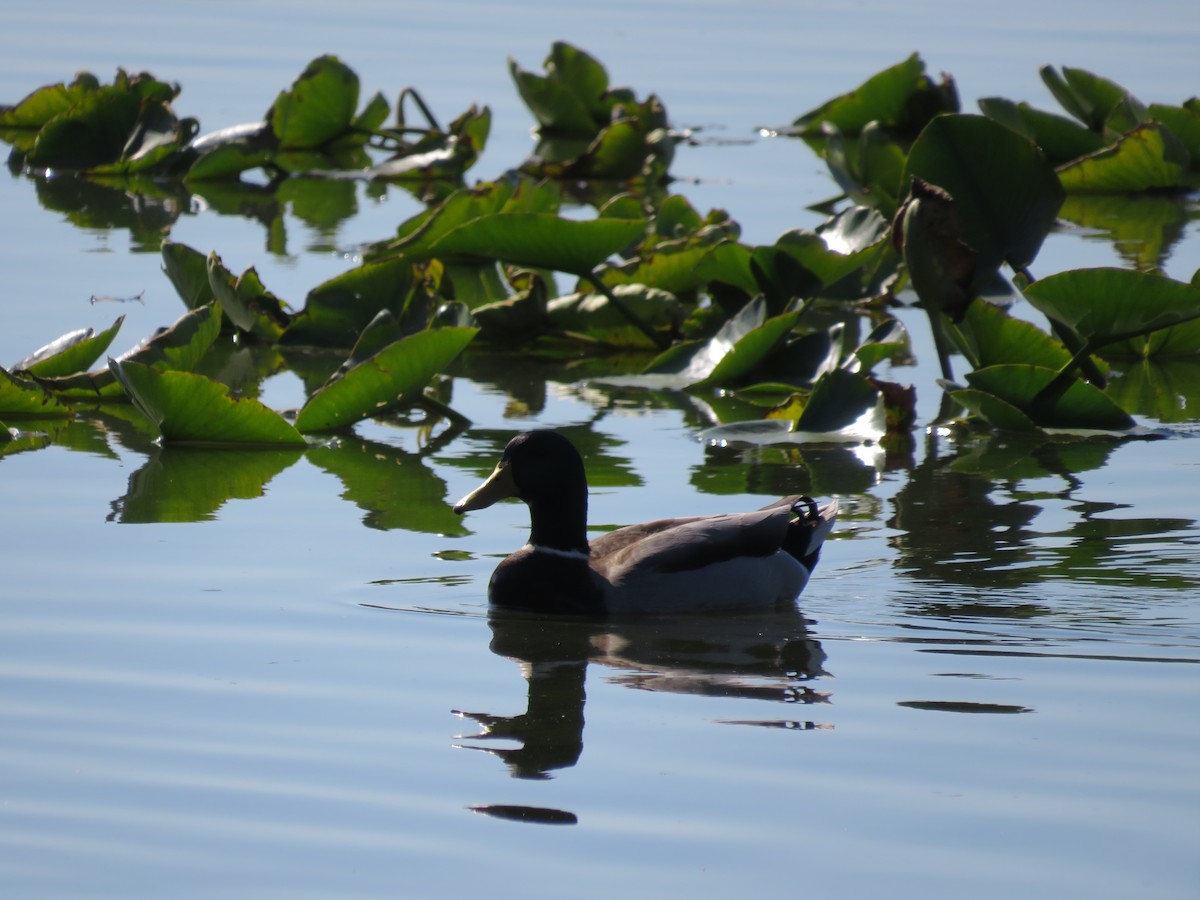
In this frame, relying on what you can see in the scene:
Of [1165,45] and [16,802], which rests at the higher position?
[1165,45]

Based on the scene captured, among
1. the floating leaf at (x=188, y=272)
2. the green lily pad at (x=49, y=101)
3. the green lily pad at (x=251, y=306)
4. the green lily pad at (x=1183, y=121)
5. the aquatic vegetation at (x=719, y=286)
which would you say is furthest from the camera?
the green lily pad at (x=49, y=101)

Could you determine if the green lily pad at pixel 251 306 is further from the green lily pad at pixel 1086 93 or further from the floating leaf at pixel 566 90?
the green lily pad at pixel 1086 93

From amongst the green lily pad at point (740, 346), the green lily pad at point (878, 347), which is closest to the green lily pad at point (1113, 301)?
the green lily pad at point (878, 347)

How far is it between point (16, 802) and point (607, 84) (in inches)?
440

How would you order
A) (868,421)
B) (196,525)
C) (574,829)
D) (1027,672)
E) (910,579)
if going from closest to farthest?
1. (574,829)
2. (1027,672)
3. (910,579)
4. (196,525)
5. (868,421)

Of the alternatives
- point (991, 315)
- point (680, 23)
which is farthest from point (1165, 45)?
point (991, 315)

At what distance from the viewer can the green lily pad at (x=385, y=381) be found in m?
7.42

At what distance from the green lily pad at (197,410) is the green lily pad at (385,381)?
0.17m

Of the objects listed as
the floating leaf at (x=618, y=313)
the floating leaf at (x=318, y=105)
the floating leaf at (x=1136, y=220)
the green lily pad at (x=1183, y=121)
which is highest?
the floating leaf at (x=318, y=105)

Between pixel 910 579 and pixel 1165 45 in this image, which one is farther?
pixel 1165 45

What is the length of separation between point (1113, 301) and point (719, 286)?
2347mm

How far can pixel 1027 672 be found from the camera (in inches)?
205

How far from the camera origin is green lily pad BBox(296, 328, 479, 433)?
742 centimetres

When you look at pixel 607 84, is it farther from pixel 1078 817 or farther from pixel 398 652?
pixel 1078 817
